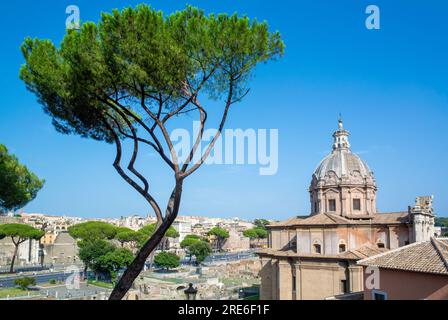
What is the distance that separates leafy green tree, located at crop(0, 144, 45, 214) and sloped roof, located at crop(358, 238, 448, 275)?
41.5ft

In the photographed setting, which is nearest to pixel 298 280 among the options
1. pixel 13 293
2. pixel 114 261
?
pixel 114 261

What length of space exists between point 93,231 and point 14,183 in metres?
31.1

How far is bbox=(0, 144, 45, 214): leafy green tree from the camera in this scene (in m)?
13.1

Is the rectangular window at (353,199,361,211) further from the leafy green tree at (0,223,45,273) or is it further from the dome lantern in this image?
the leafy green tree at (0,223,45,273)

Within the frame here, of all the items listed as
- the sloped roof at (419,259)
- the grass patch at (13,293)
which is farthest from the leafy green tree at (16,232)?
the sloped roof at (419,259)

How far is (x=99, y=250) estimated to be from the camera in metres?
34.2

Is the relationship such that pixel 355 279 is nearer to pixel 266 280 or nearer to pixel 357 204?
pixel 266 280

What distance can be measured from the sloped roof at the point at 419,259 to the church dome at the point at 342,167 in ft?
47.2

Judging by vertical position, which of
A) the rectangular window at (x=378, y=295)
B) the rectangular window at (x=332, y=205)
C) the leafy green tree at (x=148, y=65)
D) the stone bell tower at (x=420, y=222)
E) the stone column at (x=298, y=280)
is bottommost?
the stone column at (x=298, y=280)

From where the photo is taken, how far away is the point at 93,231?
42.6 m

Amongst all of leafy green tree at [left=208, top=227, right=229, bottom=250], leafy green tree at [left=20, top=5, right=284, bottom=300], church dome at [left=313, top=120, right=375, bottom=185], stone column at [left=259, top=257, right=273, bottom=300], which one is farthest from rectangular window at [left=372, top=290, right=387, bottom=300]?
leafy green tree at [left=208, top=227, right=229, bottom=250]

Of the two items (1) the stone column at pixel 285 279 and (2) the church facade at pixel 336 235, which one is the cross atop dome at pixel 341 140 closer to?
(2) the church facade at pixel 336 235

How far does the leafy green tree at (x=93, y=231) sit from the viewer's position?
42.3 meters
